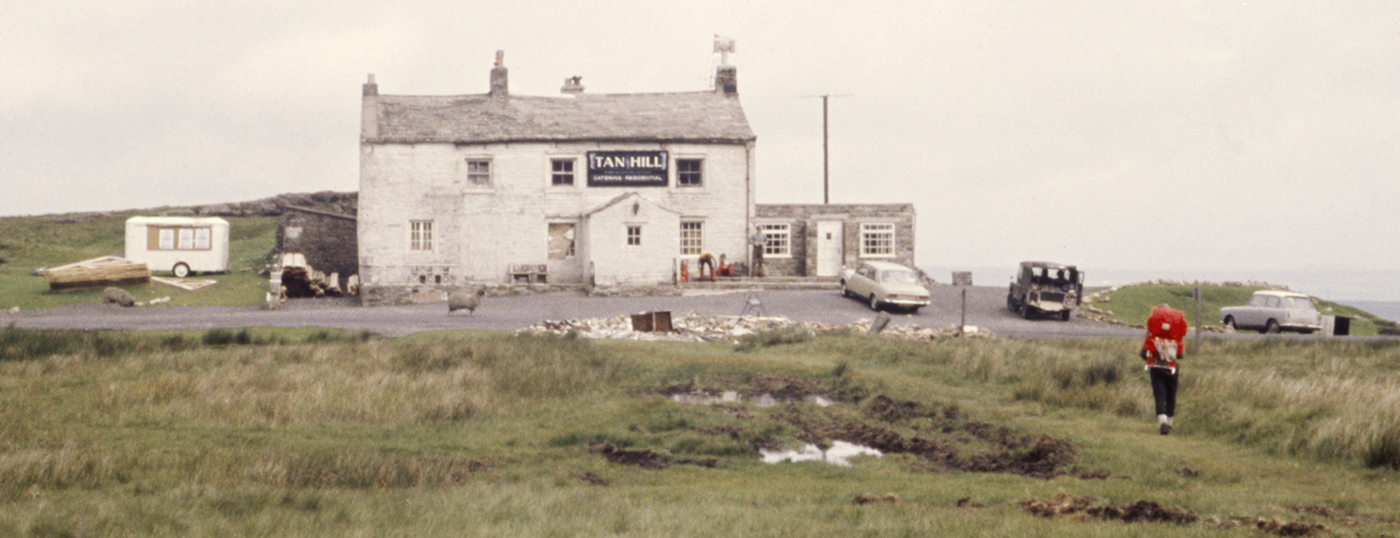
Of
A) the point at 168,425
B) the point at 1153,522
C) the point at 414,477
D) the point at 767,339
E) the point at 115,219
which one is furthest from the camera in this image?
the point at 115,219

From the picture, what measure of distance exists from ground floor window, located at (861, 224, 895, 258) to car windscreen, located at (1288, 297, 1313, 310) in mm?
14547

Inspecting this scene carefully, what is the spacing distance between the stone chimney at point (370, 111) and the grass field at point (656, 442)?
2143 cm

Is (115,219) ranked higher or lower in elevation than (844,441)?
higher

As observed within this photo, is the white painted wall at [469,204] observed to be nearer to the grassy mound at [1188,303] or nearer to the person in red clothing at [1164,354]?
the grassy mound at [1188,303]

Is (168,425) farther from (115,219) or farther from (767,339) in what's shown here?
(115,219)

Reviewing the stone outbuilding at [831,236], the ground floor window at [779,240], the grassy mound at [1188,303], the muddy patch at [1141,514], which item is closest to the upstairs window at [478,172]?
the stone outbuilding at [831,236]

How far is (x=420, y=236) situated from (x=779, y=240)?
46.0 ft

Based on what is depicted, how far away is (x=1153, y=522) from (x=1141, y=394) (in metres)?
7.74

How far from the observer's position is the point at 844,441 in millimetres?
13539

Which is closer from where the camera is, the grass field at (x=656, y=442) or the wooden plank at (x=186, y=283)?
the grass field at (x=656, y=442)

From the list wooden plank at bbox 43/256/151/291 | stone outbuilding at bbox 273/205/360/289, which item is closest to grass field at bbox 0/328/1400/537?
wooden plank at bbox 43/256/151/291

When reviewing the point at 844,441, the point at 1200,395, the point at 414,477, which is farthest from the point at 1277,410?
the point at 414,477

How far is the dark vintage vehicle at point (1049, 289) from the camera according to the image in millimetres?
32312

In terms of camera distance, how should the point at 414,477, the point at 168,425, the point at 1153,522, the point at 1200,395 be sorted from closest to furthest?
1. the point at 1153,522
2. the point at 414,477
3. the point at 168,425
4. the point at 1200,395
